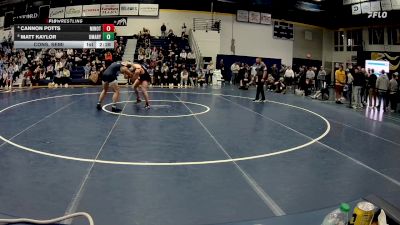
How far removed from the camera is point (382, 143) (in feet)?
26.9

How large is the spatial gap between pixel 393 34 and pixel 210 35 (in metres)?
12.7

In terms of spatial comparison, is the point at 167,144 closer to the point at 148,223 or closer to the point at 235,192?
the point at 235,192

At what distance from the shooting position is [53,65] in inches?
814

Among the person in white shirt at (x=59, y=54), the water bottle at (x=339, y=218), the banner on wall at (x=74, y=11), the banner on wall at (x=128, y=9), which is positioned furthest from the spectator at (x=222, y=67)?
the water bottle at (x=339, y=218)

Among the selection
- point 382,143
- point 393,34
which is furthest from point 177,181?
point 393,34

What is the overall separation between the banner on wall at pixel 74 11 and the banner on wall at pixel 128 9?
3.23 meters

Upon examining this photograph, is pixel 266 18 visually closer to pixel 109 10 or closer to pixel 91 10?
pixel 109 10

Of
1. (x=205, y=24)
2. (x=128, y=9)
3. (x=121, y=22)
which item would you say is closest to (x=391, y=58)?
(x=205, y=24)

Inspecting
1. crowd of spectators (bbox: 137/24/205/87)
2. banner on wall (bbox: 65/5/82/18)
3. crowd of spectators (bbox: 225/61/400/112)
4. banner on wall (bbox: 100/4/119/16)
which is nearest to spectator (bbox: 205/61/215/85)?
crowd of spectators (bbox: 137/24/205/87)

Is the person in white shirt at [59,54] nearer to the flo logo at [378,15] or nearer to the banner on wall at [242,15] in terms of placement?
the banner on wall at [242,15]

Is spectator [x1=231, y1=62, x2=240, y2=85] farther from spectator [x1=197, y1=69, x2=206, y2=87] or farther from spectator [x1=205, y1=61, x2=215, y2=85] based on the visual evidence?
spectator [x1=197, y1=69, x2=206, y2=87]

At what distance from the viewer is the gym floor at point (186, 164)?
4.36 metres
